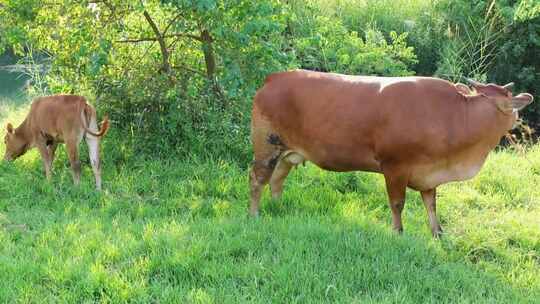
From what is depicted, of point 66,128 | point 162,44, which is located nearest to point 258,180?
point 66,128

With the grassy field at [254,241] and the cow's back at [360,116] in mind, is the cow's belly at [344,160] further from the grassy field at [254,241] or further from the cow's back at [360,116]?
the grassy field at [254,241]

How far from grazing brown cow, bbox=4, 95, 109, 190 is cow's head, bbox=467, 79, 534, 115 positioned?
392 cm

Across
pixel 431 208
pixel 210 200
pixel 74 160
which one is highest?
pixel 74 160

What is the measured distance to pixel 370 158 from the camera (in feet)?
17.6

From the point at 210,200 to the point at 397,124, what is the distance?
2147 millimetres

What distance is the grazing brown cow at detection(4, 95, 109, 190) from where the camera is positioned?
7.08 m

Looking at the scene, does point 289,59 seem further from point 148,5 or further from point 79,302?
point 79,302

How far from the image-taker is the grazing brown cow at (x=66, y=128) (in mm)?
7078

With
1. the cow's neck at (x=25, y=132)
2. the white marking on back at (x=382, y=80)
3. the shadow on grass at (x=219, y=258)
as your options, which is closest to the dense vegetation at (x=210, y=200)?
the shadow on grass at (x=219, y=258)

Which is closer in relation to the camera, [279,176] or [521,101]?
[521,101]

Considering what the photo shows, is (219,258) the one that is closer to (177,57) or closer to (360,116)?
(360,116)

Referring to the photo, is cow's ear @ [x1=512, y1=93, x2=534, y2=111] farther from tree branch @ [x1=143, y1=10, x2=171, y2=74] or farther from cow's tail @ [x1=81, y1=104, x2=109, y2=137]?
tree branch @ [x1=143, y1=10, x2=171, y2=74]

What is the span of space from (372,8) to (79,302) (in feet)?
33.2

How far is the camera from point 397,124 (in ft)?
16.9
